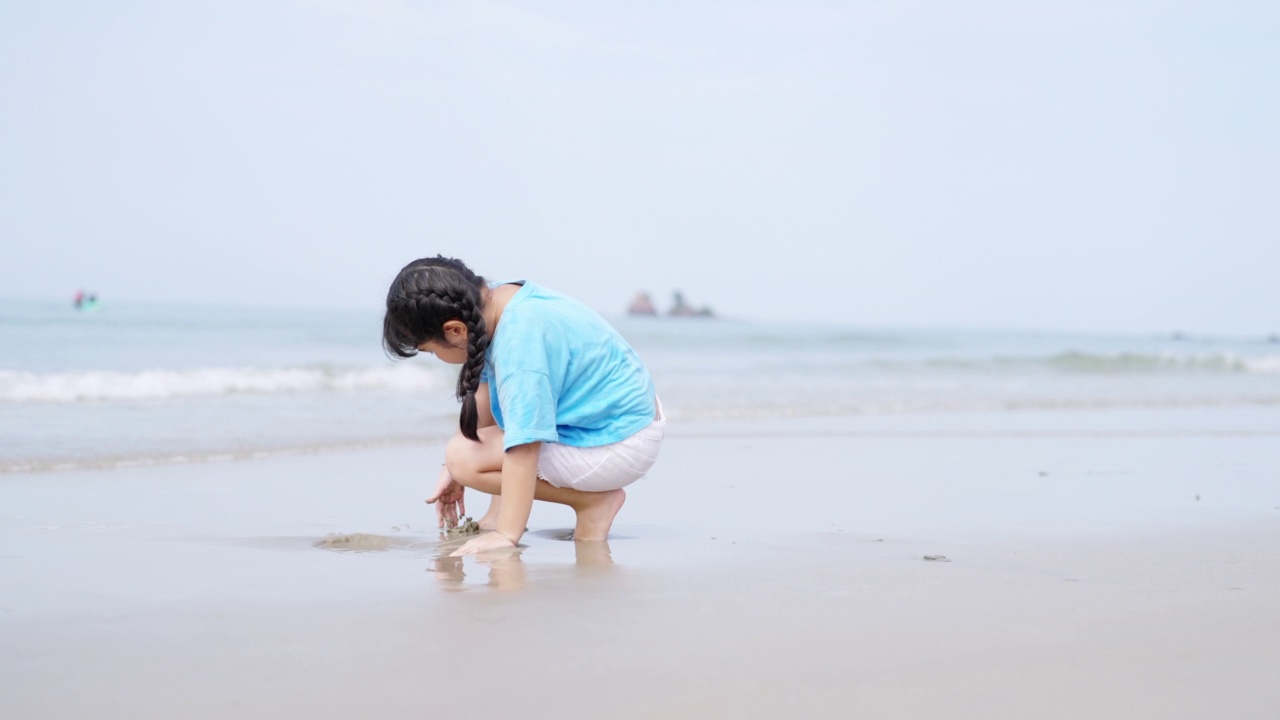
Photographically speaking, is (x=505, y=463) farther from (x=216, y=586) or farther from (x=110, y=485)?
(x=110, y=485)

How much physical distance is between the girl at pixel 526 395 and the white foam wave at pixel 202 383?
7.01 metres

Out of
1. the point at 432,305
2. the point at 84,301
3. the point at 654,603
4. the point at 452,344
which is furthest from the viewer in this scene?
the point at 84,301

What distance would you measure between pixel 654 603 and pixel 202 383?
9951 millimetres

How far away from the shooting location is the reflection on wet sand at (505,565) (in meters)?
2.86

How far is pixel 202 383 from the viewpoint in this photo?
37.7 feet

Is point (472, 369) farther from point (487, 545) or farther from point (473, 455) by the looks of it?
point (487, 545)

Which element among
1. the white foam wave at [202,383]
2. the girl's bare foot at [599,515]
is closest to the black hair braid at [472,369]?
the girl's bare foot at [599,515]

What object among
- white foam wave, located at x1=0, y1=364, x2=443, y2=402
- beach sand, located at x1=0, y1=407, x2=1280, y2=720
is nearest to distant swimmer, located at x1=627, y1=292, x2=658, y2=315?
white foam wave, located at x1=0, y1=364, x2=443, y2=402

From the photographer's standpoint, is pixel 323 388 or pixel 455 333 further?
pixel 323 388

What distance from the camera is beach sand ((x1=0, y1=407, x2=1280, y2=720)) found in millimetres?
1983

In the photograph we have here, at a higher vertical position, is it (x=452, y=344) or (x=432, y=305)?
(x=432, y=305)

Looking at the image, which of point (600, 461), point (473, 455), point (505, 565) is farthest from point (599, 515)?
point (505, 565)

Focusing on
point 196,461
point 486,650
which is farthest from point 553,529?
point 196,461

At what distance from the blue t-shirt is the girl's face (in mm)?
84
